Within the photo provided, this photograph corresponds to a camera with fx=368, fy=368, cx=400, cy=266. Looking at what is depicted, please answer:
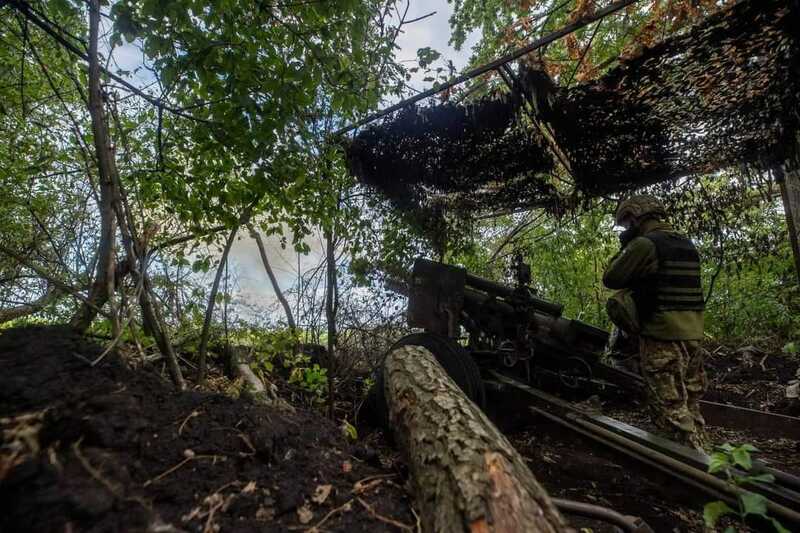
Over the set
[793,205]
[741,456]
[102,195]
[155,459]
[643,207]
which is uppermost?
[793,205]

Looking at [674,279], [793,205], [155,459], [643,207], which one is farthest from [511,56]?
[793,205]

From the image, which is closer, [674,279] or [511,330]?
[674,279]

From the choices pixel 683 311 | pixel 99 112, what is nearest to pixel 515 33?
pixel 683 311

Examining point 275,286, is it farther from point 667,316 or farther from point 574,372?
point 667,316

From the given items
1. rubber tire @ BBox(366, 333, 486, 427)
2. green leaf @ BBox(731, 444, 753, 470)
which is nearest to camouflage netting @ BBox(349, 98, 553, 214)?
rubber tire @ BBox(366, 333, 486, 427)

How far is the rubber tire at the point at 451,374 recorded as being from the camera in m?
3.69

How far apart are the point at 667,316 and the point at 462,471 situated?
271 centimetres

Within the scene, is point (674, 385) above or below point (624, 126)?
below

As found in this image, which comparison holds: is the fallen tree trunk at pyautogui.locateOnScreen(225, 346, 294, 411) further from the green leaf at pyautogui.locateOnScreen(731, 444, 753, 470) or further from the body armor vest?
the body armor vest

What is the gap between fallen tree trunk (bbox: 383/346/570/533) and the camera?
109 centimetres

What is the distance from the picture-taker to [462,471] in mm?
1300

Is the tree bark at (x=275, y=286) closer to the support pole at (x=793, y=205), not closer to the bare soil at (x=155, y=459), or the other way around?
the bare soil at (x=155, y=459)

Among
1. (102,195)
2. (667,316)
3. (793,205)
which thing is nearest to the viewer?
(102,195)

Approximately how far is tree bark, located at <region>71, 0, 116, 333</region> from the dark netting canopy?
9.16 feet
